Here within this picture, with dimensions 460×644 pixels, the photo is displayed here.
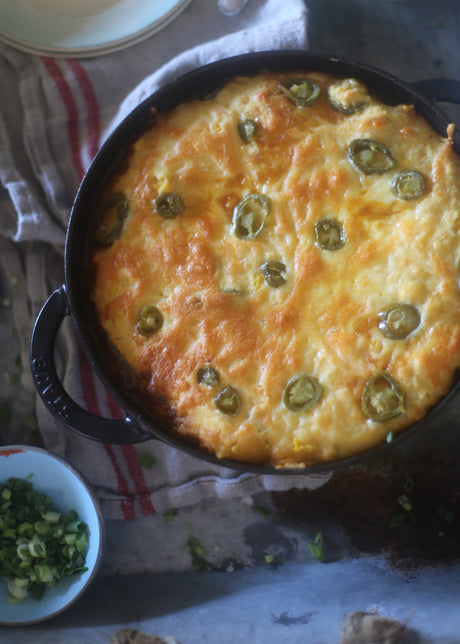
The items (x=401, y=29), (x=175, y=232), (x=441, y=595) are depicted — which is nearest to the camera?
(x=175, y=232)

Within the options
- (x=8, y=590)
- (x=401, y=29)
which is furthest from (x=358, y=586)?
(x=401, y=29)

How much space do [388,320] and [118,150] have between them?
1.30 metres

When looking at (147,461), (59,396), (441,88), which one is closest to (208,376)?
(59,396)

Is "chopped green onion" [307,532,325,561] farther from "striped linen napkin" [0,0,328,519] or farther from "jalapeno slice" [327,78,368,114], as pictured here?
"jalapeno slice" [327,78,368,114]

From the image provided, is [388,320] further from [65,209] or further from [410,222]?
[65,209]

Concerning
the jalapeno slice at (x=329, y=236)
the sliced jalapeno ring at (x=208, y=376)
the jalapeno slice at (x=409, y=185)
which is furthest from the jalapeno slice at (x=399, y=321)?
the sliced jalapeno ring at (x=208, y=376)

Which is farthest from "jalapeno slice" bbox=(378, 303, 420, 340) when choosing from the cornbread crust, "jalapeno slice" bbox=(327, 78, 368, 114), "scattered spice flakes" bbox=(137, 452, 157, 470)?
"scattered spice flakes" bbox=(137, 452, 157, 470)

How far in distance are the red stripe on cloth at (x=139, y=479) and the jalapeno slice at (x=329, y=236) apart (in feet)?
4.54

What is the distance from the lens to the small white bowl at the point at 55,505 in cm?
290

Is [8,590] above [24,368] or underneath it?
underneath

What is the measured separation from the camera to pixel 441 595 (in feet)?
9.41

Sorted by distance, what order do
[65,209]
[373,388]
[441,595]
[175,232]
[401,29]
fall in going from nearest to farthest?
[373,388], [175,232], [441,595], [65,209], [401,29]

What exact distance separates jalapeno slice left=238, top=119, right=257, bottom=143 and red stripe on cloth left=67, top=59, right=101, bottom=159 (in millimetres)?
819

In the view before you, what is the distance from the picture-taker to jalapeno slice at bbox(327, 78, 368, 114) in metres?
2.62
